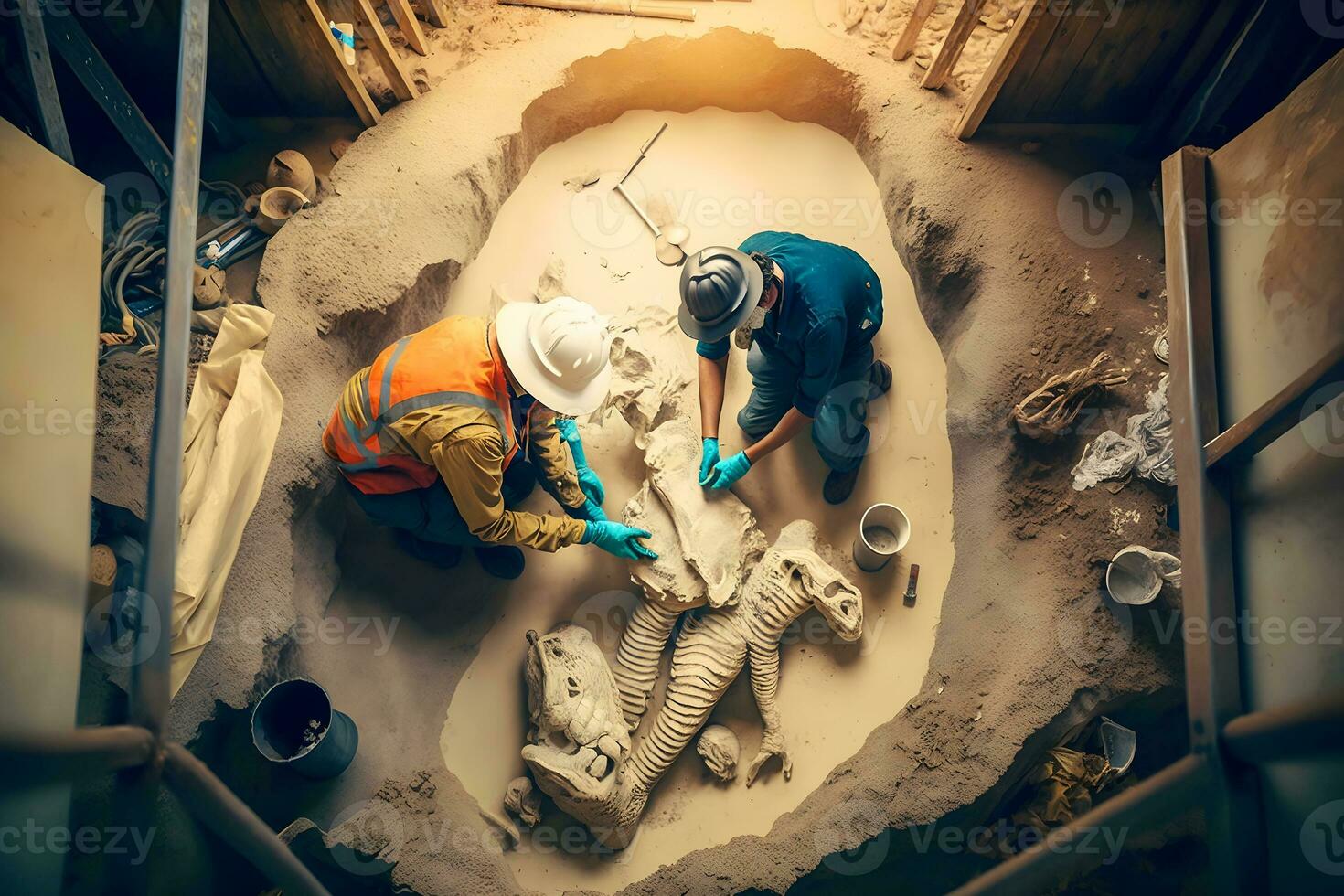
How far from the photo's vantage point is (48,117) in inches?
134

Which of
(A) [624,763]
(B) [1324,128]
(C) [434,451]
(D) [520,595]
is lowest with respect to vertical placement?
(A) [624,763]

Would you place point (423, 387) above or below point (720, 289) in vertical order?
below

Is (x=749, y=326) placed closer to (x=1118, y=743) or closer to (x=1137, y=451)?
(x=1137, y=451)

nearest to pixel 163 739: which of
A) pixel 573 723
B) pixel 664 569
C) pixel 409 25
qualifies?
pixel 573 723

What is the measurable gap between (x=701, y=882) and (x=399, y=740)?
1.55m

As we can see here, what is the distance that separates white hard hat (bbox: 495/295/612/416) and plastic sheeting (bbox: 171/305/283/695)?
121cm

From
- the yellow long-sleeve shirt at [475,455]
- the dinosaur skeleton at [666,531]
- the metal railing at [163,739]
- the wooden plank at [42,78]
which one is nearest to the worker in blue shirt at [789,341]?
the dinosaur skeleton at [666,531]

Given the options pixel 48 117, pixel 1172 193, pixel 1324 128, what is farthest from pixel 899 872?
pixel 48 117

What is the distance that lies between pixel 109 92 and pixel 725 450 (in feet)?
12.0

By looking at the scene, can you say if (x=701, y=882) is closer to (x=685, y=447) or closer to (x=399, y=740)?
(x=399, y=740)

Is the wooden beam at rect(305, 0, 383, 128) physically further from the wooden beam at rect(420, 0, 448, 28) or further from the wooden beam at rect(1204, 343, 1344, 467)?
the wooden beam at rect(1204, 343, 1344, 467)

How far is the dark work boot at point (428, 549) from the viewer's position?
4090 millimetres

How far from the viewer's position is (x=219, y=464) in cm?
335

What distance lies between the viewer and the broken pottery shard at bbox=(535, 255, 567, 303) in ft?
14.8
